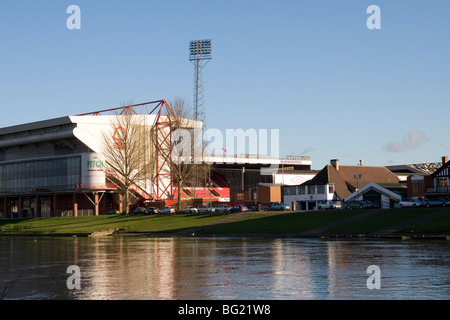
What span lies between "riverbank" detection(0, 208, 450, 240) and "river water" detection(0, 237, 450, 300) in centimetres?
2045

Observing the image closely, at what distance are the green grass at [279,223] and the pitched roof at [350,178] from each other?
36785 millimetres

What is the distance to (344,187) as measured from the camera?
114 meters

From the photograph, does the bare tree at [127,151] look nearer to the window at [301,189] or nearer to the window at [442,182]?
the window at [301,189]

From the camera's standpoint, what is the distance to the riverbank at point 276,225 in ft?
190

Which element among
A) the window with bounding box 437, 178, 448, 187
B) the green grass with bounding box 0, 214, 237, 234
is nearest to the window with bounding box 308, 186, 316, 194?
the window with bounding box 437, 178, 448, 187

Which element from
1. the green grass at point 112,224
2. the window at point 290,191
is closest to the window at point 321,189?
the window at point 290,191

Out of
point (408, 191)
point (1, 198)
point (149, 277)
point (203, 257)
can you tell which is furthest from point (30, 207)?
point (149, 277)

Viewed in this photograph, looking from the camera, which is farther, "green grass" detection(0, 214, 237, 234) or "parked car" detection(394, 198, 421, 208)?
"parked car" detection(394, 198, 421, 208)

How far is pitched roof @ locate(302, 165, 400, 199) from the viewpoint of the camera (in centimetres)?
11300

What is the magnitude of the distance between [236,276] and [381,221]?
41092 mm

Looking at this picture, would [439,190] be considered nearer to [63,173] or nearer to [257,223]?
[257,223]

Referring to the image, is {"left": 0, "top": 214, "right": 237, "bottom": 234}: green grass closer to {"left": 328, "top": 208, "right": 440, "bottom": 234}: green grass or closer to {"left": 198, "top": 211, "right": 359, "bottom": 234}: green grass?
{"left": 198, "top": 211, "right": 359, "bottom": 234}: green grass

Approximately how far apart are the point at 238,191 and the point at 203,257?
103 meters
